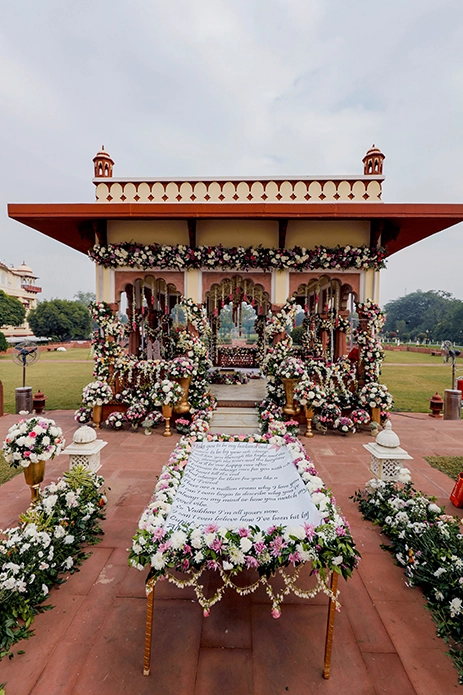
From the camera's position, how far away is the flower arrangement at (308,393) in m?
6.89

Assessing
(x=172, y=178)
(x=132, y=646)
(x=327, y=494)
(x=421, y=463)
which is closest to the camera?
(x=132, y=646)

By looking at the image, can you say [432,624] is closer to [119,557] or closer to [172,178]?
[119,557]

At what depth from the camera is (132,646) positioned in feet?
7.72

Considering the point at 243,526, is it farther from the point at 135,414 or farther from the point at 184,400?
the point at 135,414

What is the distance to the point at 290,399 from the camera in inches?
284

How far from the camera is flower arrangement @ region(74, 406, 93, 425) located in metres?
7.59

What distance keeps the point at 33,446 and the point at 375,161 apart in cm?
844

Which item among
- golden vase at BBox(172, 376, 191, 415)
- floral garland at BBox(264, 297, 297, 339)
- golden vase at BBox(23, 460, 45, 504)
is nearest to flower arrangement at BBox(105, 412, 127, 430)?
golden vase at BBox(172, 376, 191, 415)

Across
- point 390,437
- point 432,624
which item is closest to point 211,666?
point 432,624

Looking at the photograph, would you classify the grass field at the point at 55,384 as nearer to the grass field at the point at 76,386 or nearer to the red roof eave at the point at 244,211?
the grass field at the point at 76,386

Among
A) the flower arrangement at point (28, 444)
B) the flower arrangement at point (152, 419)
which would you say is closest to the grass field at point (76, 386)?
the flower arrangement at point (152, 419)

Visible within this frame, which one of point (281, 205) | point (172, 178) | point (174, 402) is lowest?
point (174, 402)

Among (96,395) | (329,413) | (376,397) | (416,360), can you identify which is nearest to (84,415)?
(96,395)

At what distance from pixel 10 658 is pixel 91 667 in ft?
1.90
